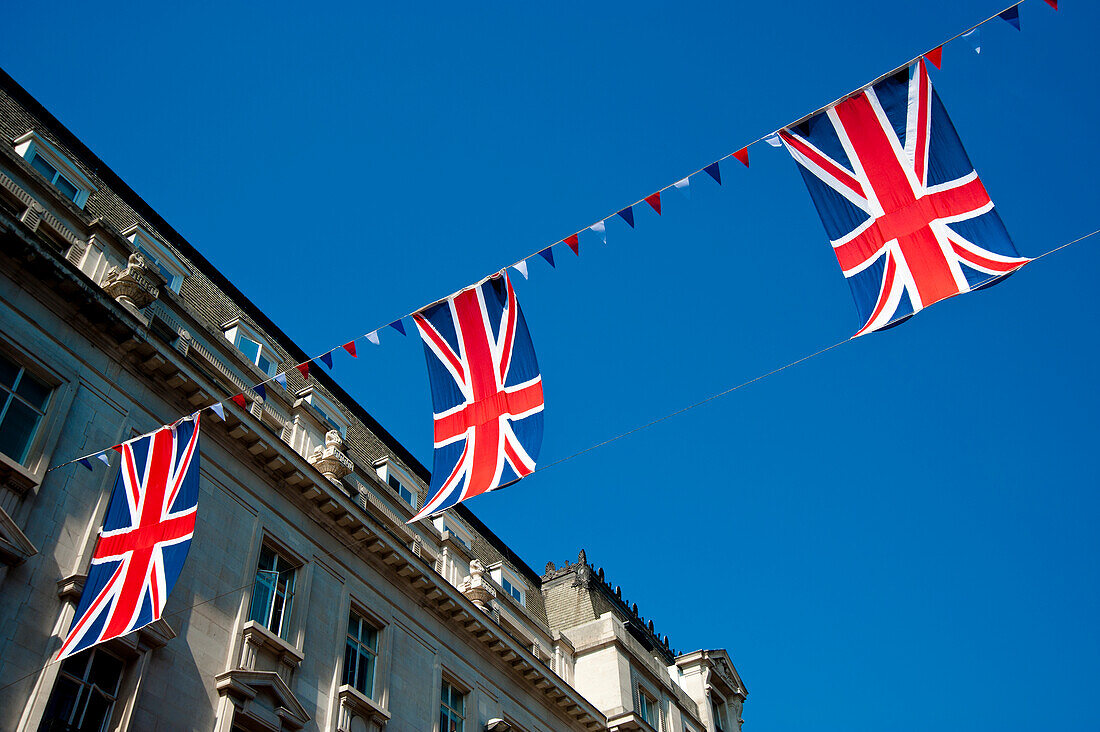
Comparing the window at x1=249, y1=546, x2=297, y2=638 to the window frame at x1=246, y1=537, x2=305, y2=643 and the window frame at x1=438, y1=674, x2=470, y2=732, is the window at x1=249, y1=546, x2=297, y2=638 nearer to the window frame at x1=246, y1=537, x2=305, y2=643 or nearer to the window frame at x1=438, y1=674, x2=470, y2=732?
the window frame at x1=246, y1=537, x2=305, y2=643

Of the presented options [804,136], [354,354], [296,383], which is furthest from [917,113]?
[296,383]

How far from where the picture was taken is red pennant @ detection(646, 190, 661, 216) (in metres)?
15.7

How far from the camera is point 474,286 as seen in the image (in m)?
17.2

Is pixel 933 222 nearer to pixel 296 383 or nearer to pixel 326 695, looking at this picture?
pixel 326 695

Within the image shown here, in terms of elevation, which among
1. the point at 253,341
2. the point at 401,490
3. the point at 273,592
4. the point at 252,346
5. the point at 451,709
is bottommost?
the point at 451,709

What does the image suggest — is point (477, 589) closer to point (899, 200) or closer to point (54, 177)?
point (54, 177)

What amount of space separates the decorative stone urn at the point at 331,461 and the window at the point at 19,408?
7.94 metres

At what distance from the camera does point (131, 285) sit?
68.6ft

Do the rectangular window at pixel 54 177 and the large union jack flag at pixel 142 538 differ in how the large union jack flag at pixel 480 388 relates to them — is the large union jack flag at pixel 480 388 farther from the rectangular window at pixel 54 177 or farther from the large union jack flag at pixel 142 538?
the rectangular window at pixel 54 177

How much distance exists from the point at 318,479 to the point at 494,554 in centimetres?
1297

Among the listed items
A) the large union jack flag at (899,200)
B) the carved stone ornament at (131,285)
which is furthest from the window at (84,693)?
the large union jack flag at (899,200)

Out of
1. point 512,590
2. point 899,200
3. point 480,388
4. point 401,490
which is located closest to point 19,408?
point 480,388

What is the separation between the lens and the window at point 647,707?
34406mm

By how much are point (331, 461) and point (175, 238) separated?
24.9ft
